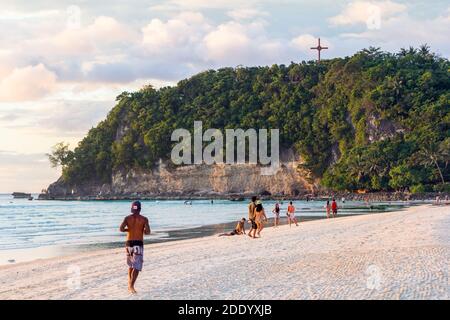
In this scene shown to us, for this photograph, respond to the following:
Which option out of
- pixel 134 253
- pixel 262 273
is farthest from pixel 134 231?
pixel 262 273

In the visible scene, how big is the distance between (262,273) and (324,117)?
357 ft

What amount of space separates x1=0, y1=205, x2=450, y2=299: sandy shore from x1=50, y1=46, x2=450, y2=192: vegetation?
7930cm

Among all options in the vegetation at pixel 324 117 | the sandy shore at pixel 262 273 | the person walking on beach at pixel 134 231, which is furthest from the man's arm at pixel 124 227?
the vegetation at pixel 324 117

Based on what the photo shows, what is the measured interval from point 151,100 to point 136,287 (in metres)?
134

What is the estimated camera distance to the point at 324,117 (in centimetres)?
12219

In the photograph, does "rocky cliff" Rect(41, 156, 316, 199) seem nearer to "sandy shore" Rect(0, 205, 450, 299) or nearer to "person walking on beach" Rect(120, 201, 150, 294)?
"sandy shore" Rect(0, 205, 450, 299)

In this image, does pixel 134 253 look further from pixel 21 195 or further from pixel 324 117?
pixel 21 195

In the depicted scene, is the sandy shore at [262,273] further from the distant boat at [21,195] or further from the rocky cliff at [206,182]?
the distant boat at [21,195]

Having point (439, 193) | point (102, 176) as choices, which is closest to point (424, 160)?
point (439, 193)

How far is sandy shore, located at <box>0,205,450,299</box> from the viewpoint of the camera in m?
12.7

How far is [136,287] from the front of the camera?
13.7 metres

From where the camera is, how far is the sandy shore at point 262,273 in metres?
12.7
